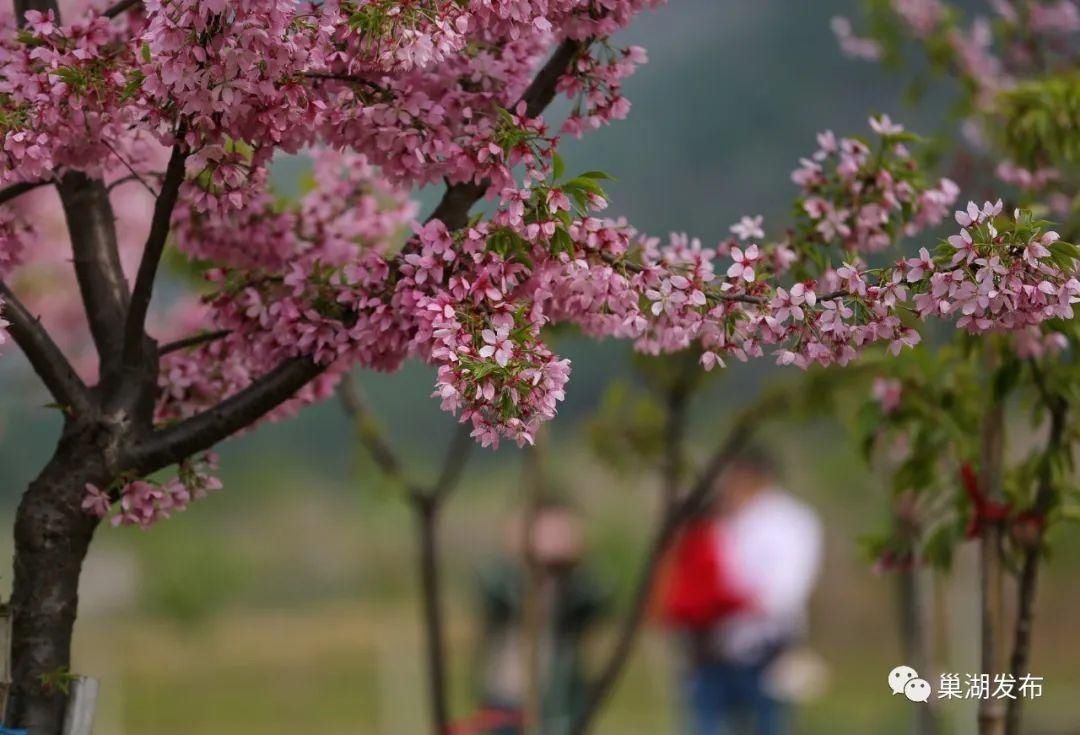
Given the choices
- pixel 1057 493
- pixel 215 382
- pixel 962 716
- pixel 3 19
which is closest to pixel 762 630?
pixel 962 716

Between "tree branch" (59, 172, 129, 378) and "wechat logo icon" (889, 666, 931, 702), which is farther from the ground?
"tree branch" (59, 172, 129, 378)

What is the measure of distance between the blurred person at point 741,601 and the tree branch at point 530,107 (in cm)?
361

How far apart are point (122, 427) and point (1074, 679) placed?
7.40 meters

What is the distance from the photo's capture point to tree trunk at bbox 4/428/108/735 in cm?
185

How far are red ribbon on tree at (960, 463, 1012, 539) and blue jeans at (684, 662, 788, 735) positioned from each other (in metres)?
3.14

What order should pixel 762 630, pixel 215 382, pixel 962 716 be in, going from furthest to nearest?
1. pixel 962 716
2. pixel 762 630
3. pixel 215 382

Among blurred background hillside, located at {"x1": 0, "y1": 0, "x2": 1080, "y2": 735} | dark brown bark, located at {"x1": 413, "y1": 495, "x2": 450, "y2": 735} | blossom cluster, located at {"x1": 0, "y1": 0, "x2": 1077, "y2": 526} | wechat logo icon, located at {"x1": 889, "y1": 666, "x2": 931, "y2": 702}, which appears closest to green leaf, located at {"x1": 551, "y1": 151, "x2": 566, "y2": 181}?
blossom cluster, located at {"x1": 0, "y1": 0, "x2": 1077, "y2": 526}

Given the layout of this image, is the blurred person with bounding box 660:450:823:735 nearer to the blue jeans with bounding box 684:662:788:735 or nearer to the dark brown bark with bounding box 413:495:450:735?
the blue jeans with bounding box 684:662:788:735

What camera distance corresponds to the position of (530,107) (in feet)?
6.24

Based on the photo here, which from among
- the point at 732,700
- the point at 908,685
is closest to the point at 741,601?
the point at 732,700

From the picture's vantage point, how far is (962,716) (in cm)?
695

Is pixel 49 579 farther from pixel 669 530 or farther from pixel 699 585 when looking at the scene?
pixel 699 585

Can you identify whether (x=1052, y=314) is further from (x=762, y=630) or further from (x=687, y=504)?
(x=762, y=630)

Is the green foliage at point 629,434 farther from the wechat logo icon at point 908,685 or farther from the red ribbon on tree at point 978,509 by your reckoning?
the red ribbon on tree at point 978,509
